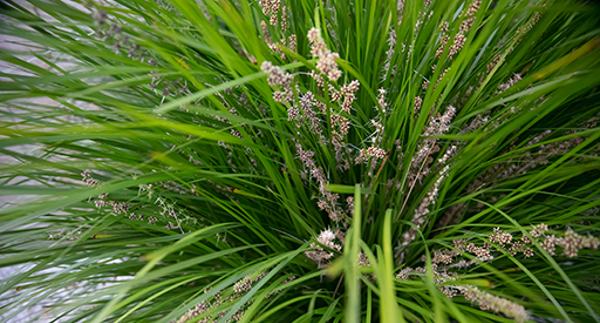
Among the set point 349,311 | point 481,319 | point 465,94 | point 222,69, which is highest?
point 222,69

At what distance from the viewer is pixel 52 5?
1.51 feet

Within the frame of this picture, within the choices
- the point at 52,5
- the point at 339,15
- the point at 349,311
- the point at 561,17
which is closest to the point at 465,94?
the point at 561,17

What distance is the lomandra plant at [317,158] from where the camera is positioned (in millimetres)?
486

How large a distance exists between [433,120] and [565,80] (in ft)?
0.63

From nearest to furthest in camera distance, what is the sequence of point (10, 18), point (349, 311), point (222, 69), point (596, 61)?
point (349, 311) → point (596, 61) → point (10, 18) → point (222, 69)

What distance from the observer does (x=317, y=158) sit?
69cm

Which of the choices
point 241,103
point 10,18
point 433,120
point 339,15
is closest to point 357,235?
point 433,120

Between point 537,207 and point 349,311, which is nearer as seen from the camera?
point 349,311

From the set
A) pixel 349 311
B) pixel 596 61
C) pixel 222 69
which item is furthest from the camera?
pixel 222 69

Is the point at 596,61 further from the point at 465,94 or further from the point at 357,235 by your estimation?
the point at 357,235

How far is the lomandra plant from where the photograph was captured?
49 centimetres

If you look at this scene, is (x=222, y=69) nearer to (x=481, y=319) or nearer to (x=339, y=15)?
(x=339, y=15)

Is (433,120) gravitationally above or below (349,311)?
above

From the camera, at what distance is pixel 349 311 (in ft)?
1.07
